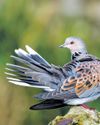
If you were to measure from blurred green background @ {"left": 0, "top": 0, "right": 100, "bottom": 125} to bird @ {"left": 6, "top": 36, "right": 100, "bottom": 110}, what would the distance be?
5805mm

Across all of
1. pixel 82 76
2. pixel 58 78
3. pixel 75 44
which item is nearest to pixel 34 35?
pixel 75 44

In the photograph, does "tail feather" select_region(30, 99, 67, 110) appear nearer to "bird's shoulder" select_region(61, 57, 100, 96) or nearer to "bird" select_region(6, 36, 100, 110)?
"bird" select_region(6, 36, 100, 110)

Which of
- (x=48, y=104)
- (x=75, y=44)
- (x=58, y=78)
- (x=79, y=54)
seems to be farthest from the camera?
(x=75, y=44)

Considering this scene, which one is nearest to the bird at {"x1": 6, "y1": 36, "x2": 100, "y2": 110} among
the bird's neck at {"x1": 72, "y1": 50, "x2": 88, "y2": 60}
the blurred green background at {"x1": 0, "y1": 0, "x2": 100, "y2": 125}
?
the bird's neck at {"x1": 72, "y1": 50, "x2": 88, "y2": 60}

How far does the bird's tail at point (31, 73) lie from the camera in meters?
8.80

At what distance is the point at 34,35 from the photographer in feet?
66.8

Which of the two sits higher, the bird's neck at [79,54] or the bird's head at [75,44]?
the bird's head at [75,44]

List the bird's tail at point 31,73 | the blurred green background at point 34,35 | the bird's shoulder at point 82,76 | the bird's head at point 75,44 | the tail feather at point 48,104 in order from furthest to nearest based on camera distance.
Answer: the blurred green background at point 34,35 → the bird's head at point 75,44 → the bird's shoulder at point 82,76 → the bird's tail at point 31,73 → the tail feather at point 48,104

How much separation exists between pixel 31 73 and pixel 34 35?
37.9ft

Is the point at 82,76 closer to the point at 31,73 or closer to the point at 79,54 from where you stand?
the point at 79,54

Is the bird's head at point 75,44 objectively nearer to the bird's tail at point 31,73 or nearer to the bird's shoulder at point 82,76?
the bird's shoulder at point 82,76

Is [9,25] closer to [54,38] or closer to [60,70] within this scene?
[54,38]

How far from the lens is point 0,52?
1891 centimetres

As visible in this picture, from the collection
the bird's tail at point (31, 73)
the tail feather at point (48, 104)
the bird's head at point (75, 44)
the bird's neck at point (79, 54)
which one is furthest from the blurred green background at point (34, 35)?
the tail feather at point (48, 104)
